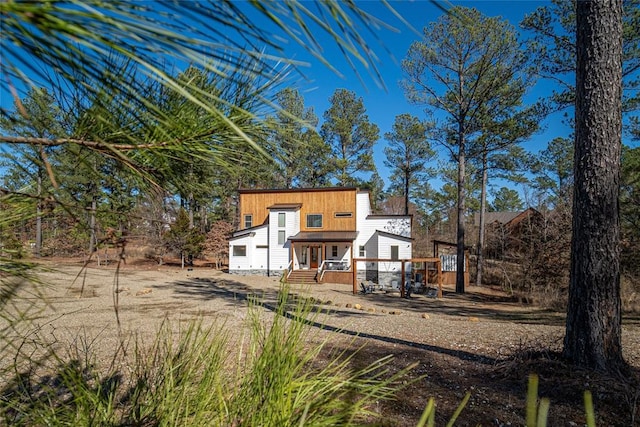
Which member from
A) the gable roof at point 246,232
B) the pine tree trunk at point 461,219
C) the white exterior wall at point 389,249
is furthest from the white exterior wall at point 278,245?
the pine tree trunk at point 461,219

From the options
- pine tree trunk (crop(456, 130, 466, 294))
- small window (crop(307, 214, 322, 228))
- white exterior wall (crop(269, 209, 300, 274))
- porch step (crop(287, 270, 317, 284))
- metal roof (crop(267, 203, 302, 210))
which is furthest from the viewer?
small window (crop(307, 214, 322, 228))

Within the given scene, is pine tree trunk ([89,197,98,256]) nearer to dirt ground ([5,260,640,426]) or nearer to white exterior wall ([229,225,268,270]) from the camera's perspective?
dirt ground ([5,260,640,426])

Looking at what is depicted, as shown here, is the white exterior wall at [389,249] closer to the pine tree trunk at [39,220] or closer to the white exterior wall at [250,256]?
the white exterior wall at [250,256]

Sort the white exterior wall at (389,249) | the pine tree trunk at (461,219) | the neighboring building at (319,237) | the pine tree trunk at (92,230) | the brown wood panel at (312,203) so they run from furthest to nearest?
1. the brown wood panel at (312,203)
2. the neighboring building at (319,237)
3. the white exterior wall at (389,249)
4. the pine tree trunk at (461,219)
5. the pine tree trunk at (92,230)

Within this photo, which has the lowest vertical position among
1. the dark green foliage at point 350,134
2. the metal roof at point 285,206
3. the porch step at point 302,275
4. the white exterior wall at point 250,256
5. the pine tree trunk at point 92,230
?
the porch step at point 302,275

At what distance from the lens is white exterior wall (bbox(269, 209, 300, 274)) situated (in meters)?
22.1

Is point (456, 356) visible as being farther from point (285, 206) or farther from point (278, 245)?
point (285, 206)

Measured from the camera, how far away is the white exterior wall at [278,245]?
22.1 m

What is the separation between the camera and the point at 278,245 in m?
22.2

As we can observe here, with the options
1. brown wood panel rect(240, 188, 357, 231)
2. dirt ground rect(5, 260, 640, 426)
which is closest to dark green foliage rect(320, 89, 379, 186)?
brown wood panel rect(240, 188, 357, 231)

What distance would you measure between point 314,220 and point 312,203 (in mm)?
1160

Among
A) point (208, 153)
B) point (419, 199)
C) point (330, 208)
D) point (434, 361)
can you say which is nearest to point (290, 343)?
point (208, 153)

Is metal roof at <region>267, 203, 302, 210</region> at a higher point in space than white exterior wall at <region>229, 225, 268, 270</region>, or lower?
higher

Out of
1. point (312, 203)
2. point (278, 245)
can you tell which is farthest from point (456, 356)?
point (312, 203)
